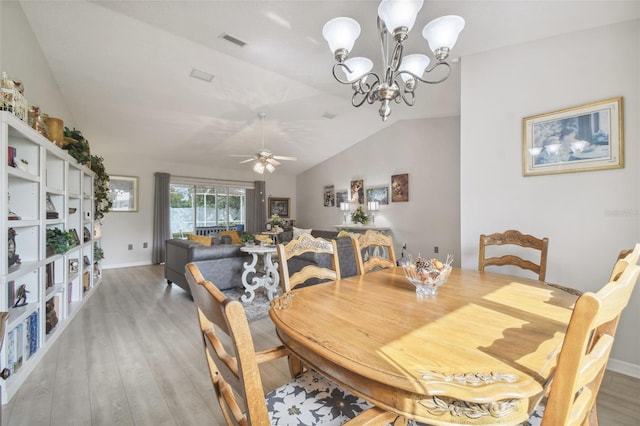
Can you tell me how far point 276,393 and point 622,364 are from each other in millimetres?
2545

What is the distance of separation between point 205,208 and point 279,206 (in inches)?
86.3

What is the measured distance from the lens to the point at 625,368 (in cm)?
195

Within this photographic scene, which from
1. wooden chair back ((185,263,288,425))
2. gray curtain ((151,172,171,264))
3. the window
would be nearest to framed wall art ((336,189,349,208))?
the window

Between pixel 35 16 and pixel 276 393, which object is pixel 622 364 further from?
pixel 35 16

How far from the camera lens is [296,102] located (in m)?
4.50

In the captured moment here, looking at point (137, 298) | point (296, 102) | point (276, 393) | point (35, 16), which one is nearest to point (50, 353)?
point (137, 298)

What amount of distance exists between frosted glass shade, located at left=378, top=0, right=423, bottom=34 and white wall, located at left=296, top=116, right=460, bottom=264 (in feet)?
12.4

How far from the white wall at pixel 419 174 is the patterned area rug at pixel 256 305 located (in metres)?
3.28

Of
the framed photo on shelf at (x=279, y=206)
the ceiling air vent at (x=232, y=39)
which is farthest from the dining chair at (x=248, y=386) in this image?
the framed photo on shelf at (x=279, y=206)

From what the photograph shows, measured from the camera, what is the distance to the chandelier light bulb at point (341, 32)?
1.66 m

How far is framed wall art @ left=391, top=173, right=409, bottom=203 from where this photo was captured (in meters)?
5.80

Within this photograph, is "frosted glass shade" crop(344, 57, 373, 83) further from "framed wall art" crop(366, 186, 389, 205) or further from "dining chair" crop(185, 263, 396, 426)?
"framed wall art" crop(366, 186, 389, 205)

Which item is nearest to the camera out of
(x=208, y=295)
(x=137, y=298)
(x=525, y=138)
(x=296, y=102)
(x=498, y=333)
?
(x=208, y=295)

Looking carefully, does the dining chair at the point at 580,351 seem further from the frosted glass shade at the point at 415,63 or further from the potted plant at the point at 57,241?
the potted plant at the point at 57,241
